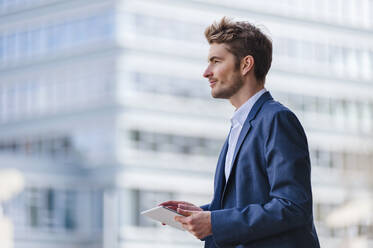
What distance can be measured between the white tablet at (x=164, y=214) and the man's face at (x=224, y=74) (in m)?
0.57

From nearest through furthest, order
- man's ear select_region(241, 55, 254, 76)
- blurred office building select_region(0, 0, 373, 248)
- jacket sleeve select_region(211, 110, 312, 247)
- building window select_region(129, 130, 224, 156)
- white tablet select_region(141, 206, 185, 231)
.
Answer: jacket sleeve select_region(211, 110, 312, 247), white tablet select_region(141, 206, 185, 231), man's ear select_region(241, 55, 254, 76), blurred office building select_region(0, 0, 373, 248), building window select_region(129, 130, 224, 156)

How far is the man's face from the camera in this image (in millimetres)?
4512

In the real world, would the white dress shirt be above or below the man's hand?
above

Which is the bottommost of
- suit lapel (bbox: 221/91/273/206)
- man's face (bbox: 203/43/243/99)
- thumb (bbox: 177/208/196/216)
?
thumb (bbox: 177/208/196/216)

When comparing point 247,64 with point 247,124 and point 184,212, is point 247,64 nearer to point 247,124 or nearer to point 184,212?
point 247,124

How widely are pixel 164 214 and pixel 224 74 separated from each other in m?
0.67

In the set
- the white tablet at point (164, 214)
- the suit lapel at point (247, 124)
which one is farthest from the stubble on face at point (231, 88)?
the white tablet at point (164, 214)

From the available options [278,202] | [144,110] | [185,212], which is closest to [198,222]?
[185,212]

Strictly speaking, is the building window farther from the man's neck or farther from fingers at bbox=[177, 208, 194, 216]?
fingers at bbox=[177, 208, 194, 216]

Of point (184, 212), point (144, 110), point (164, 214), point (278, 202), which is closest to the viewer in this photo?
point (278, 202)

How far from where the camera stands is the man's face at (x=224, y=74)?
451cm

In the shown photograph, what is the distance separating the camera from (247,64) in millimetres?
4477

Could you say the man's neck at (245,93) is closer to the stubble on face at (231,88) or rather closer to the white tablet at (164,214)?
the stubble on face at (231,88)

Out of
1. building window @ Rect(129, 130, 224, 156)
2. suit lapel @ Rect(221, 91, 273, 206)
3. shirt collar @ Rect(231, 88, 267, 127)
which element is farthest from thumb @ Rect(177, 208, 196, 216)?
building window @ Rect(129, 130, 224, 156)
